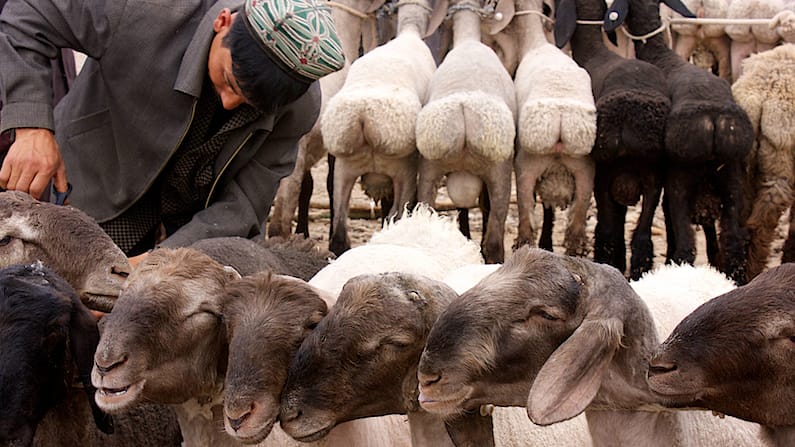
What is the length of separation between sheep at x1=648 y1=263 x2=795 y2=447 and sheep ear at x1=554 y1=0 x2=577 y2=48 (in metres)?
5.52

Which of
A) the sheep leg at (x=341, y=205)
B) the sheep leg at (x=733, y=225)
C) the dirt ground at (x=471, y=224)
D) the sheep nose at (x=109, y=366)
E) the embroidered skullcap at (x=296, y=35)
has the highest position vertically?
the embroidered skullcap at (x=296, y=35)

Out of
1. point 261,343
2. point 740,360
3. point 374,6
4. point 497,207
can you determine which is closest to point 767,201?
point 497,207

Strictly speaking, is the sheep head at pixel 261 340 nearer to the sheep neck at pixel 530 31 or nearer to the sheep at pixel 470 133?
the sheep at pixel 470 133

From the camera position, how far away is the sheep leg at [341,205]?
6582 millimetres

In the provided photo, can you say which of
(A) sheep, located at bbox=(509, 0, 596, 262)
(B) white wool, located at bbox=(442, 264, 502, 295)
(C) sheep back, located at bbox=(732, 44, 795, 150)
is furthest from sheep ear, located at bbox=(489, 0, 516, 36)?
(B) white wool, located at bbox=(442, 264, 502, 295)

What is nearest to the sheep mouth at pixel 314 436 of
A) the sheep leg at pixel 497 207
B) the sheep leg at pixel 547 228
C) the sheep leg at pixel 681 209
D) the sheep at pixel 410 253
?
the sheep at pixel 410 253

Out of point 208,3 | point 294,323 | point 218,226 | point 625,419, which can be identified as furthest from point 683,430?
point 208,3

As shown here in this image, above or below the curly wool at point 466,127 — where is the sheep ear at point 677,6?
above

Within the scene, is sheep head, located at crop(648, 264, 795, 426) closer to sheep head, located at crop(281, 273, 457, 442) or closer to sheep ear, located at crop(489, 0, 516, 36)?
sheep head, located at crop(281, 273, 457, 442)

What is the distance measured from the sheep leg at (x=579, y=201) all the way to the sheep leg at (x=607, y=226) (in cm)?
9

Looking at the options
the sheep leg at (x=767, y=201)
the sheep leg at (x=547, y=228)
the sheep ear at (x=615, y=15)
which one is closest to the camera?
the sheep leg at (x=767, y=201)

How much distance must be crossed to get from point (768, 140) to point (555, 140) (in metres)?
1.50

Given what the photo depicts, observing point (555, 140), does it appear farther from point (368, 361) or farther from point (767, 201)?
point (368, 361)

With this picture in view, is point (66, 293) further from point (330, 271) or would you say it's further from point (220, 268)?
point (330, 271)
